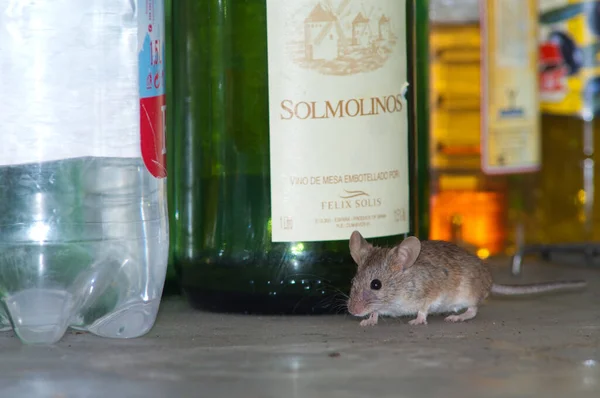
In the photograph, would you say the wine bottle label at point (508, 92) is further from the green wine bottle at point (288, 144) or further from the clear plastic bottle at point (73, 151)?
the clear plastic bottle at point (73, 151)

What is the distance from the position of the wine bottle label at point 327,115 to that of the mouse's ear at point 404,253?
3 centimetres

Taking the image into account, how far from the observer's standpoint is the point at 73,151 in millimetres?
1235

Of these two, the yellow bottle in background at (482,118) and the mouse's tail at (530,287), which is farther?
the yellow bottle in background at (482,118)

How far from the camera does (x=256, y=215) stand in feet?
4.43

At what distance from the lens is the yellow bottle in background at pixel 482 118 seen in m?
1.85

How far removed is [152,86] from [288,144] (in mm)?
148

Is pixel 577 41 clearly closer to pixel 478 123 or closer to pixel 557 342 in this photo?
pixel 478 123

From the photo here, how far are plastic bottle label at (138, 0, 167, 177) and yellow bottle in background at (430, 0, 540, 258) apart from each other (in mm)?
693

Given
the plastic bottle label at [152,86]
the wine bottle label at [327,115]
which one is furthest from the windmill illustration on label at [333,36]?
the plastic bottle label at [152,86]

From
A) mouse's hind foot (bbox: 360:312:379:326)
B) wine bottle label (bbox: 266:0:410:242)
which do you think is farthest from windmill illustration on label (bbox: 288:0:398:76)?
mouse's hind foot (bbox: 360:312:379:326)

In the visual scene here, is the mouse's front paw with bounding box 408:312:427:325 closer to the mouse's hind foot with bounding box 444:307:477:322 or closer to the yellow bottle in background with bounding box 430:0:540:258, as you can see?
the mouse's hind foot with bounding box 444:307:477:322

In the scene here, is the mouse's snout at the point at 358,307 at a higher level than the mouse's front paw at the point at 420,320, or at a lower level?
higher

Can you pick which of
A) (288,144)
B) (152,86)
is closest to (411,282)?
(288,144)

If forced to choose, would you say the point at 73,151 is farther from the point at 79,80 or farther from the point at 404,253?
the point at 404,253
